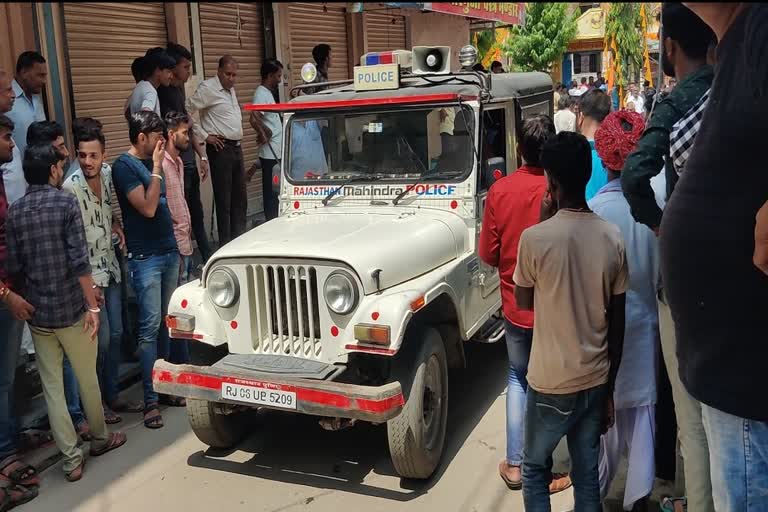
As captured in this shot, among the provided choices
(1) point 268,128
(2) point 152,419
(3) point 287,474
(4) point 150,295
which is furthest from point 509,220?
(1) point 268,128

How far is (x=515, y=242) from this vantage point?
3670 mm

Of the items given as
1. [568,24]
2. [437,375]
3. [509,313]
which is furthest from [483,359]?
[568,24]

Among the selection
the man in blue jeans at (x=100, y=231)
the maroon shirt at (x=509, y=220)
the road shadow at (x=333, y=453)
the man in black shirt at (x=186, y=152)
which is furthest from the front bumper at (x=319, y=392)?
the man in black shirt at (x=186, y=152)

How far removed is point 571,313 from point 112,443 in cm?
301

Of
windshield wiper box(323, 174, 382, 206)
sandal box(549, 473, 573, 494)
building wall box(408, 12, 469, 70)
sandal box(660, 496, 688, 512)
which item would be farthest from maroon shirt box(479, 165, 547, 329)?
building wall box(408, 12, 469, 70)

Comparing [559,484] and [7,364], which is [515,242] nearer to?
[559,484]

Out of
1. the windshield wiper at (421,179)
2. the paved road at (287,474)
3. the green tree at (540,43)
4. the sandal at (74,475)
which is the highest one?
the green tree at (540,43)

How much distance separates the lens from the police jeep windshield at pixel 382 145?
4.66 m

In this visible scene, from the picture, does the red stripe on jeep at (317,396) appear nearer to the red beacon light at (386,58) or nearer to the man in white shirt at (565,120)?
the red beacon light at (386,58)

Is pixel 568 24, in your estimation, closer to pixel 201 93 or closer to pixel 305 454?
pixel 201 93

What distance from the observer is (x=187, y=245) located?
5508 mm

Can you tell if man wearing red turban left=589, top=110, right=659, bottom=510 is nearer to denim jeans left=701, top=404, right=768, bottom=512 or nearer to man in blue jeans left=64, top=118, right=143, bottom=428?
denim jeans left=701, top=404, right=768, bottom=512

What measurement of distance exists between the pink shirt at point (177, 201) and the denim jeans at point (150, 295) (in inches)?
20.2

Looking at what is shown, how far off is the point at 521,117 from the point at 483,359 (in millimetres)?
1850
